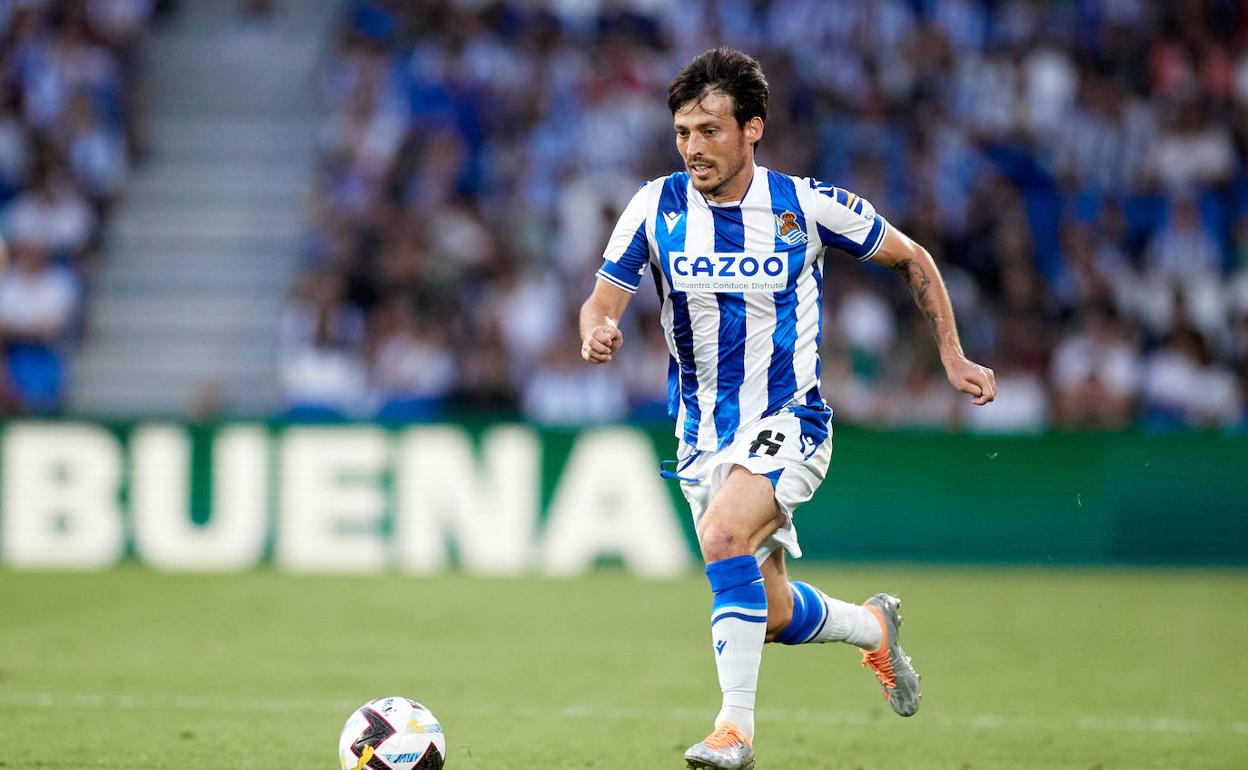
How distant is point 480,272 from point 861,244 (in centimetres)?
1020

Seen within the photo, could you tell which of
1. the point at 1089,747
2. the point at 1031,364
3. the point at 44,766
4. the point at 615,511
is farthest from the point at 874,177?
the point at 44,766

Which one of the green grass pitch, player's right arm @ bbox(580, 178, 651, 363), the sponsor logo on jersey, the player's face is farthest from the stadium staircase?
the player's face

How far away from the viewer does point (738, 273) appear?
247 inches

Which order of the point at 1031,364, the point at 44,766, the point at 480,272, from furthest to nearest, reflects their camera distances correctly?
the point at 480,272 → the point at 1031,364 → the point at 44,766

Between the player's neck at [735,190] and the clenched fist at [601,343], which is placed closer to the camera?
the clenched fist at [601,343]

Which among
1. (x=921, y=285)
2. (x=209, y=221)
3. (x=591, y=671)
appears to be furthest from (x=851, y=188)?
(x=921, y=285)

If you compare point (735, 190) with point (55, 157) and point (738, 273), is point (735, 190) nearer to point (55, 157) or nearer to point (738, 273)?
point (738, 273)

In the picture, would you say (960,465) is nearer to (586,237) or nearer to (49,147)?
(586,237)

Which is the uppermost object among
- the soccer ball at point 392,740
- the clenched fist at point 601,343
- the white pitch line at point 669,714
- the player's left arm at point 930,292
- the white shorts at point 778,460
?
the player's left arm at point 930,292

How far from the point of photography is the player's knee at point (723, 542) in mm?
6035

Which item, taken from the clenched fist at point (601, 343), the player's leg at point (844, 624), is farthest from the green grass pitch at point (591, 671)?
the clenched fist at point (601, 343)

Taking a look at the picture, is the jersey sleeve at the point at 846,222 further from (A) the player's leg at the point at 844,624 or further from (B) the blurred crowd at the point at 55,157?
(B) the blurred crowd at the point at 55,157

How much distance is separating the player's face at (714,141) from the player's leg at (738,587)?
44.2 inches

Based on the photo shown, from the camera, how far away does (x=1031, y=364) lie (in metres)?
15.1
